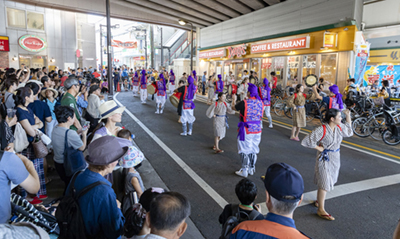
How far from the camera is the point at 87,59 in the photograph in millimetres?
34844

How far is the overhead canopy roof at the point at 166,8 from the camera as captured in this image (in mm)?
18891

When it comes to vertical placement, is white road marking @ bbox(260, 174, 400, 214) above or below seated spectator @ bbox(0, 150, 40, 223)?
below

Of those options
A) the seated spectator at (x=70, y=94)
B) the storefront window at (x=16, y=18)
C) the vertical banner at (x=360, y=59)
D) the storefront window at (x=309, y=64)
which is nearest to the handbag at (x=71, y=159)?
the seated spectator at (x=70, y=94)

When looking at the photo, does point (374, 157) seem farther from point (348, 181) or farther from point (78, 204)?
point (78, 204)

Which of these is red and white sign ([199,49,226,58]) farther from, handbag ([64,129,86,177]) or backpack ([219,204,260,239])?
backpack ([219,204,260,239])

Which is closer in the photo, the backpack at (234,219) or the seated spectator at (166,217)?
the seated spectator at (166,217)

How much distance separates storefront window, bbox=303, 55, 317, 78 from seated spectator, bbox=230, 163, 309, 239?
50.3 ft

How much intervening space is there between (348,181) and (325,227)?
2.16 meters

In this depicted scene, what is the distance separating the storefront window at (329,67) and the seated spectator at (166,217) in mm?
15174

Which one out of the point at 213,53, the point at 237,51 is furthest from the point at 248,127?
the point at 213,53

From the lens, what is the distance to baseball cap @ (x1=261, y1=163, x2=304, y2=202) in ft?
5.85

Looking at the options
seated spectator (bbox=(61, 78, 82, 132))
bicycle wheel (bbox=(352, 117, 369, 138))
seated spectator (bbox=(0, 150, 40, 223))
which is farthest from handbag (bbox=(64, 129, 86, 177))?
bicycle wheel (bbox=(352, 117, 369, 138))

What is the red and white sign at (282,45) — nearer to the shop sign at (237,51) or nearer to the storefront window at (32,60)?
the shop sign at (237,51)

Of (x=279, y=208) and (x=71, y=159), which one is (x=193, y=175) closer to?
(x=71, y=159)
